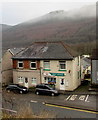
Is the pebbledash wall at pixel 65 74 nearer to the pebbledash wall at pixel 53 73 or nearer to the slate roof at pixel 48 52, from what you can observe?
the pebbledash wall at pixel 53 73

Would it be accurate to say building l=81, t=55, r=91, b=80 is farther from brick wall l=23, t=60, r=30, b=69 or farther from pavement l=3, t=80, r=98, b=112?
brick wall l=23, t=60, r=30, b=69

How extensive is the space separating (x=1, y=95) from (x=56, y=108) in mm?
6817

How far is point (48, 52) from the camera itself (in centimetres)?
2162

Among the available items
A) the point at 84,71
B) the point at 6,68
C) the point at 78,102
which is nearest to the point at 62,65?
the point at 78,102

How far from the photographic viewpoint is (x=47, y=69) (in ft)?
69.7

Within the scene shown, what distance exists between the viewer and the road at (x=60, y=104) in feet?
41.6

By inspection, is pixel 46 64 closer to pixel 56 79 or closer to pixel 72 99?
pixel 56 79

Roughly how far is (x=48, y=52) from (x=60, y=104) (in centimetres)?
824

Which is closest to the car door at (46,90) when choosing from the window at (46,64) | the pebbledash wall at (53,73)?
the pebbledash wall at (53,73)

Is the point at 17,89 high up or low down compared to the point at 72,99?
up

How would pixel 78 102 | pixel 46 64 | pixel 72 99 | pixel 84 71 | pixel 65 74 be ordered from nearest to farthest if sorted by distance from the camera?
pixel 78 102
pixel 72 99
pixel 65 74
pixel 46 64
pixel 84 71

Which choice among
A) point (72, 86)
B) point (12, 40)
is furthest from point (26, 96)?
point (12, 40)

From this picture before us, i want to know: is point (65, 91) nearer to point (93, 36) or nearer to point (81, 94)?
point (81, 94)

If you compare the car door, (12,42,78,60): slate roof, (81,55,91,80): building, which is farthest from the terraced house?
(81,55,91,80): building
